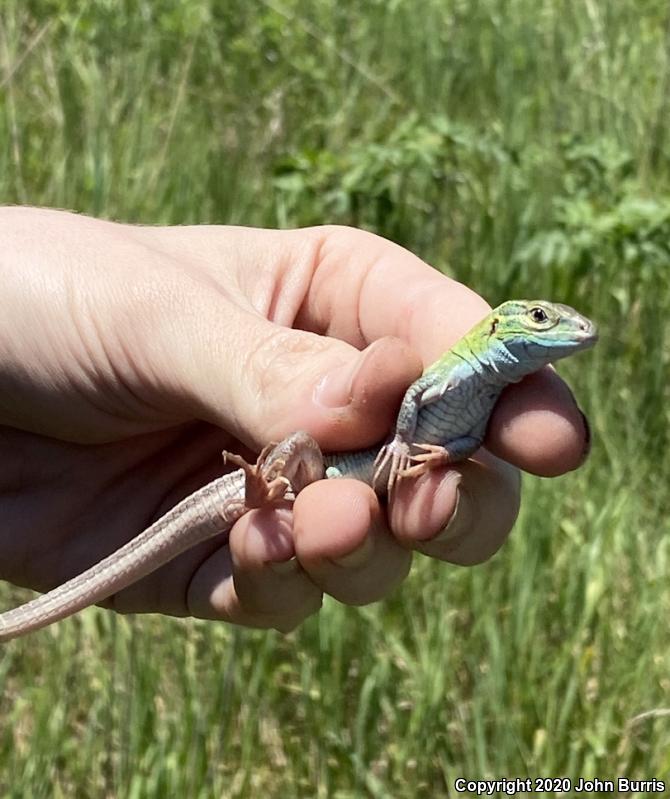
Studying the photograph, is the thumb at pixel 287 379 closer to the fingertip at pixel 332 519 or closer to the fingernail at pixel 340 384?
the fingernail at pixel 340 384

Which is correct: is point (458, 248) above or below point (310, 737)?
above

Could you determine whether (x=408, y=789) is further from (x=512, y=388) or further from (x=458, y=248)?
(x=458, y=248)

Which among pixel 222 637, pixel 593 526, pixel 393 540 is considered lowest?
pixel 222 637

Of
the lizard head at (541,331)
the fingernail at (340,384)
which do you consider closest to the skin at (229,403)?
the fingernail at (340,384)

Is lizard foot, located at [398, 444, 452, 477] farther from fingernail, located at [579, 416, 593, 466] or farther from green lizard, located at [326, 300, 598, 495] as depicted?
fingernail, located at [579, 416, 593, 466]

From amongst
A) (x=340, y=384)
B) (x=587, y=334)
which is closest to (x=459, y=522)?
(x=340, y=384)

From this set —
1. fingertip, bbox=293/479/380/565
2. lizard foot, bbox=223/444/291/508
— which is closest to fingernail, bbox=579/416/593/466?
fingertip, bbox=293/479/380/565

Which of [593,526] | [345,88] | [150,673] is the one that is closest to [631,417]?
[593,526]
